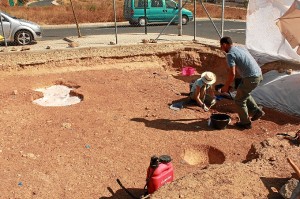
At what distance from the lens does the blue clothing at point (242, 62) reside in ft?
22.4

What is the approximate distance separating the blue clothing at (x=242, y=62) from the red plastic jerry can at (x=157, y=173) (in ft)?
9.53

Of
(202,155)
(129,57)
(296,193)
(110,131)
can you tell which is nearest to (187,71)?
(129,57)

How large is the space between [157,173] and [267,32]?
24.1 feet

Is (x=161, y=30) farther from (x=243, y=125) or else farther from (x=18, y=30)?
(x=243, y=125)

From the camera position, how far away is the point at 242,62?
22.5ft

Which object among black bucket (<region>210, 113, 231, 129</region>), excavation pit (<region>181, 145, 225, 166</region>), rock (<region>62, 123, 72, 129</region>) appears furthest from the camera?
rock (<region>62, 123, 72, 129</region>)

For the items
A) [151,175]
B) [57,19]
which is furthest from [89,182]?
[57,19]

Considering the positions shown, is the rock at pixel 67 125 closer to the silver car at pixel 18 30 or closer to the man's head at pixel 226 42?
the man's head at pixel 226 42

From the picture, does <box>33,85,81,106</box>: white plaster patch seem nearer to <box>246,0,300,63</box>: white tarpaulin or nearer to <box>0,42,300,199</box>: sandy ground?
<box>0,42,300,199</box>: sandy ground

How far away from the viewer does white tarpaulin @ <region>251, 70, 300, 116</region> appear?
317 inches

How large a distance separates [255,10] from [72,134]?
676 cm

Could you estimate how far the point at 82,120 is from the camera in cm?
779

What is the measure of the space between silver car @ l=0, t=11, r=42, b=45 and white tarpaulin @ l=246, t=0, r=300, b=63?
879cm

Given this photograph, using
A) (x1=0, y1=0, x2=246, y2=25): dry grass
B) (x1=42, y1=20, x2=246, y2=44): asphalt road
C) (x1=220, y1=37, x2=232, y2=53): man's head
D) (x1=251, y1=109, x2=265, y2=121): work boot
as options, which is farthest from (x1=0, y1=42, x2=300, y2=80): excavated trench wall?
(x1=0, y1=0, x2=246, y2=25): dry grass
